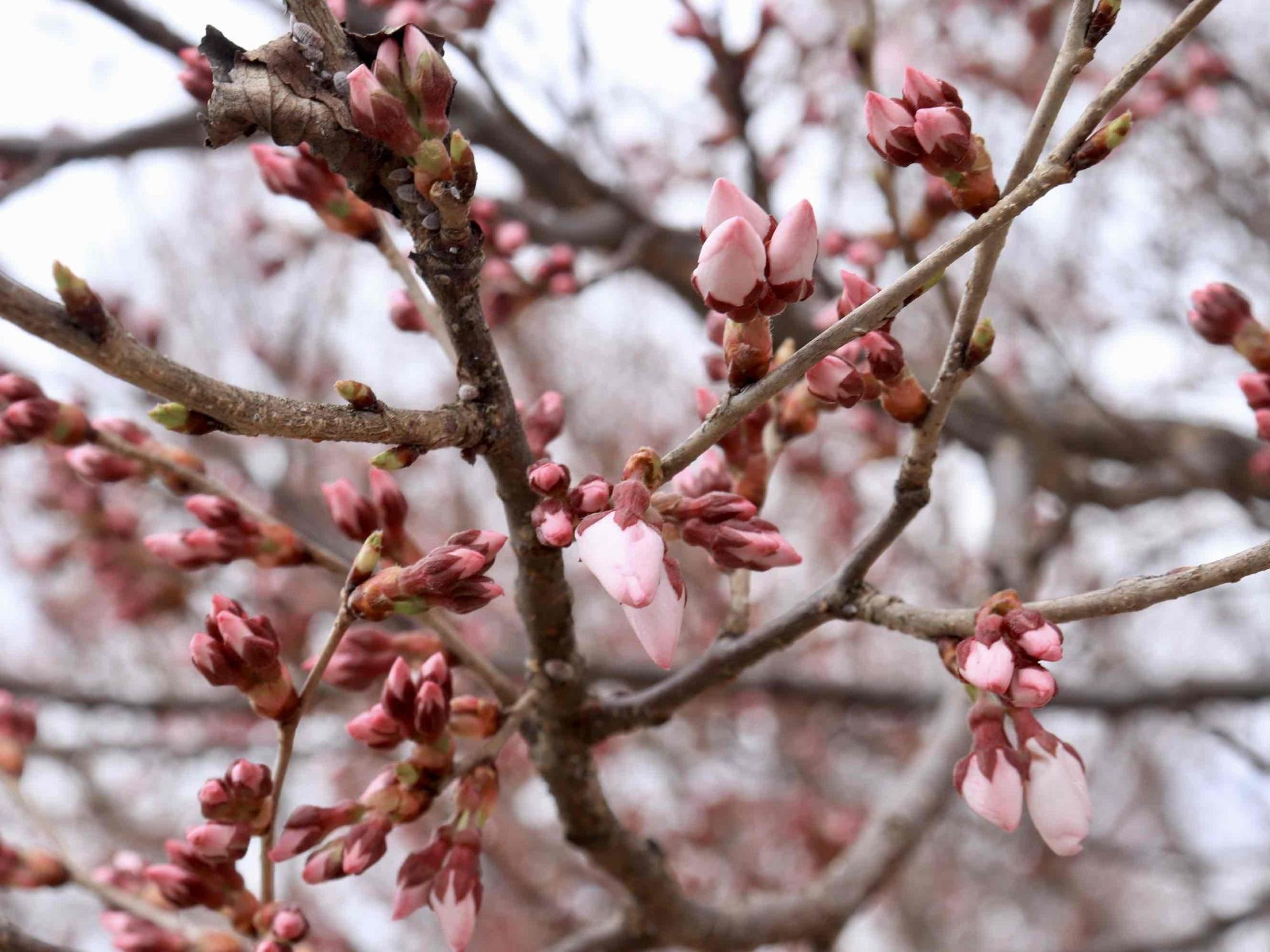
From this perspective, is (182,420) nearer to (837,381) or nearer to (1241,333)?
(837,381)

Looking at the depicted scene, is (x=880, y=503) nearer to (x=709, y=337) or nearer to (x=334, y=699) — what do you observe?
(x=334, y=699)

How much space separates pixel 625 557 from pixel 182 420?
38 cm

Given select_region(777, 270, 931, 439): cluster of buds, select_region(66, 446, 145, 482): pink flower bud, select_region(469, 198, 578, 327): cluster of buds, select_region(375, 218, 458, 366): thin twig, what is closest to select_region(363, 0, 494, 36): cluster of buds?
select_region(469, 198, 578, 327): cluster of buds

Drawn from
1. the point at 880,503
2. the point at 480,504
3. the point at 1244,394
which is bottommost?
the point at 1244,394

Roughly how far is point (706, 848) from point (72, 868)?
464 centimetres

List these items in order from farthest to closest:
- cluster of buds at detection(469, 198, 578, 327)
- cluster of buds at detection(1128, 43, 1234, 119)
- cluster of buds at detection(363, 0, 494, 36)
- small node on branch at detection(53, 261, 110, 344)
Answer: cluster of buds at detection(1128, 43, 1234, 119)
cluster of buds at detection(363, 0, 494, 36)
cluster of buds at detection(469, 198, 578, 327)
small node on branch at detection(53, 261, 110, 344)

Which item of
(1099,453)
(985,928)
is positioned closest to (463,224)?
(1099,453)

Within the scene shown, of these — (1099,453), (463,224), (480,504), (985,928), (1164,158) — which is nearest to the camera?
(463,224)

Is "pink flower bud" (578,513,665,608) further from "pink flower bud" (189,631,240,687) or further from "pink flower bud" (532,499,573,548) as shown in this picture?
"pink flower bud" (189,631,240,687)

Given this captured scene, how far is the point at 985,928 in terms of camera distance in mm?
8398

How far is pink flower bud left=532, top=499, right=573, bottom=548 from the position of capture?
35.9 inches

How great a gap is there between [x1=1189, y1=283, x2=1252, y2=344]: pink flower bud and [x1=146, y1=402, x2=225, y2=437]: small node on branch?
4.35 ft

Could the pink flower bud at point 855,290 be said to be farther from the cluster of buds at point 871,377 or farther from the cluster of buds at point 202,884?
the cluster of buds at point 202,884

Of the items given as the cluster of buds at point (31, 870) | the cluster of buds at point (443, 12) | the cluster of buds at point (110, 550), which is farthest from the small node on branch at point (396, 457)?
the cluster of buds at point (110, 550)
